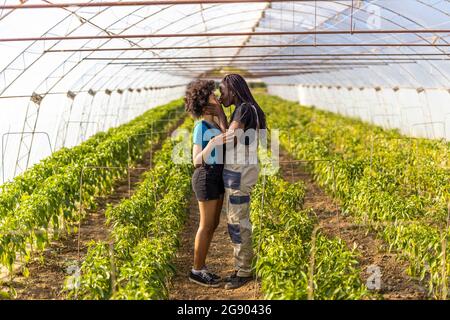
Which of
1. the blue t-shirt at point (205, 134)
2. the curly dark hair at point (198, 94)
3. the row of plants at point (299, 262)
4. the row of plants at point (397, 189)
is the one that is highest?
the curly dark hair at point (198, 94)

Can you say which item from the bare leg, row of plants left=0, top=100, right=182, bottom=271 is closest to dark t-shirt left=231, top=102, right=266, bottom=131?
the bare leg

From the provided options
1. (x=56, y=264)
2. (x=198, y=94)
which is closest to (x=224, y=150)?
(x=198, y=94)

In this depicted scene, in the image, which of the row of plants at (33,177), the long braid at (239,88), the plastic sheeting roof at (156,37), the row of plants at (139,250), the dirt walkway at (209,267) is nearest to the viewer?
the row of plants at (139,250)

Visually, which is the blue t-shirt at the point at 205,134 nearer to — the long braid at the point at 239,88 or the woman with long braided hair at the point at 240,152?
the woman with long braided hair at the point at 240,152

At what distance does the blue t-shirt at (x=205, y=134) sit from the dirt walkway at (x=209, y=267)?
1.42 metres

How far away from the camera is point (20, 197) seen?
8.73m

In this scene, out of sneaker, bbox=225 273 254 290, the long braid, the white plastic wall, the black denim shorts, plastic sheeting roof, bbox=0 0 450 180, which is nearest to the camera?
the long braid

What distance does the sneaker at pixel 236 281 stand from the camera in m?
6.66

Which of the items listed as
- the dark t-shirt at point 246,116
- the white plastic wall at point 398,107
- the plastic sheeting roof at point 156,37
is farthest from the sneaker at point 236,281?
the white plastic wall at point 398,107

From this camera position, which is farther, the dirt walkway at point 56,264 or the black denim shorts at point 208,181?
the dirt walkway at point 56,264

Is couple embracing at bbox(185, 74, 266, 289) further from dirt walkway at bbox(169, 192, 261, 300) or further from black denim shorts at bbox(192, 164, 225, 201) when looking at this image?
dirt walkway at bbox(169, 192, 261, 300)

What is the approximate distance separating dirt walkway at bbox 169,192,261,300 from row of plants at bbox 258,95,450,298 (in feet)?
5.91

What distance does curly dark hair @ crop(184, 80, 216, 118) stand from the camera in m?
6.33
